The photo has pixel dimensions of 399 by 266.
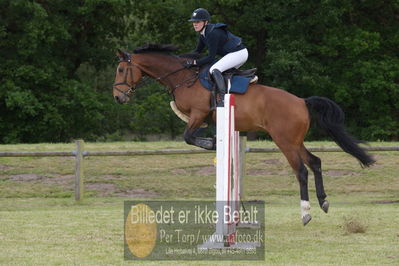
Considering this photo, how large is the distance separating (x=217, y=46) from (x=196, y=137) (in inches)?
43.5

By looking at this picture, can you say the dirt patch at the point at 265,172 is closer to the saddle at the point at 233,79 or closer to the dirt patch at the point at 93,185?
the dirt patch at the point at 93,185

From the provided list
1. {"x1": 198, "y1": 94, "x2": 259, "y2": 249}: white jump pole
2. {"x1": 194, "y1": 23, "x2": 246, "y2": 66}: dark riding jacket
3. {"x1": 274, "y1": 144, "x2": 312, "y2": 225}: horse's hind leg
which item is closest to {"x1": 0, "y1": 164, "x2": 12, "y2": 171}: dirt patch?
{"x1": 194, "y1": 23, "x2": 246, "y2": 66}: dark riding jacket

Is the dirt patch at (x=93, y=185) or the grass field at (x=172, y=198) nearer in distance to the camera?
the grass field at (x=172, y=198)

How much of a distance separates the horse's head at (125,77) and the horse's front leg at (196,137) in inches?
35.7

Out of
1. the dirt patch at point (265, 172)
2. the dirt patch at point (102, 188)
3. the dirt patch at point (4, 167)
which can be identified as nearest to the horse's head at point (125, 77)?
the dirt patch at point (102, 188)

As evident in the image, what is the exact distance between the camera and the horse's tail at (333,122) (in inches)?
357

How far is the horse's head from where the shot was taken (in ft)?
30.5

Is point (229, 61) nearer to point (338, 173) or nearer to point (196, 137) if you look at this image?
point (196, 137)

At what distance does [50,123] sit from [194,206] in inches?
575

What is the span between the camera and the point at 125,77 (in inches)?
366

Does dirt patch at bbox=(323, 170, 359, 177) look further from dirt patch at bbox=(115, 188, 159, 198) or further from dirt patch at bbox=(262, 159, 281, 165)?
dirt patch at bbox=(115, 188, 159, 198)

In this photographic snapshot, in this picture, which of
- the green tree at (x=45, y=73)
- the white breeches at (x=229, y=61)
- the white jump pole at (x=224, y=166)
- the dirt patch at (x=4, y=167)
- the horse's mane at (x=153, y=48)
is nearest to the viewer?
the white jump pole at (x=224, y=166)

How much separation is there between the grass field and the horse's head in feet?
5.33

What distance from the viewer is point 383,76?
2497 centimetres
